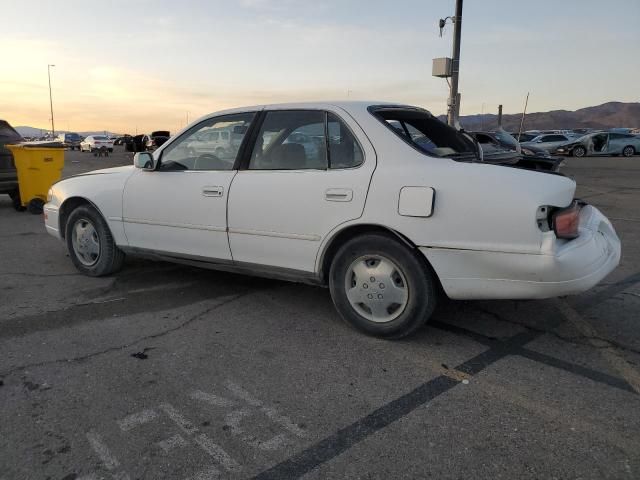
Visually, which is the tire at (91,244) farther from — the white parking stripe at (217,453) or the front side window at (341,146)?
the white parking stripe at (217,453)

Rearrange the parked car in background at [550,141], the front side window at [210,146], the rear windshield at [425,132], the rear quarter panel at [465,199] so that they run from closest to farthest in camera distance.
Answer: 1. the rear quarter panel at [465,199]
2. the rear windshield at [425,132]
3. the front side window at [210,146]
4. the parked car in background at [550,141]

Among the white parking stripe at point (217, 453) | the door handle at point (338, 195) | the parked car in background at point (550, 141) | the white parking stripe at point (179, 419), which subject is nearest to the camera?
the white parking stripe at point (217, 453)

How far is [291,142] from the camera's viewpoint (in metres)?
4.03

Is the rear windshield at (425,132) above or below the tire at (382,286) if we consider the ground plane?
above

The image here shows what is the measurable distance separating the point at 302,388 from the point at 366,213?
47.1 inches

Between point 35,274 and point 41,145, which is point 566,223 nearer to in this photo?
point 35,274

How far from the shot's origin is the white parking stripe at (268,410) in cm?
263

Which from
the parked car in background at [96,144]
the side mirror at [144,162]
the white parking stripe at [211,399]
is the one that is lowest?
the white parking stripe at [211,399]

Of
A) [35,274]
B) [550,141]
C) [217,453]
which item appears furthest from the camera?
[550,141]

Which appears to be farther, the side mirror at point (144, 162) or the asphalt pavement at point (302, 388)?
the side mirror at point (144, 162)

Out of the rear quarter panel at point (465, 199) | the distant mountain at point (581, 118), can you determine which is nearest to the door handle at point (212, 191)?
the rear quarter panel at point (465, 199)

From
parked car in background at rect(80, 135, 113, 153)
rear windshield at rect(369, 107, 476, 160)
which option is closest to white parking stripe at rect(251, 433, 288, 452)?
rear windshield at rect(369, 107, 476, 160)

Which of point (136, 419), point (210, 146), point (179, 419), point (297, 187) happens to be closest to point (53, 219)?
point (210, 146)

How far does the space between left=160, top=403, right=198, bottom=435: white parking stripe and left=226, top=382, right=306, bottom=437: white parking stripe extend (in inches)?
13.5
